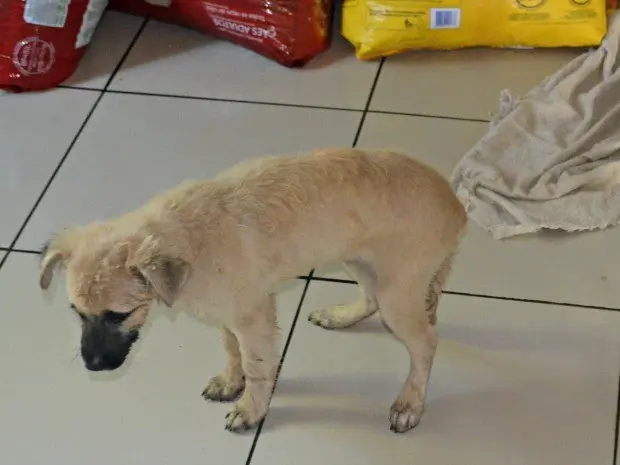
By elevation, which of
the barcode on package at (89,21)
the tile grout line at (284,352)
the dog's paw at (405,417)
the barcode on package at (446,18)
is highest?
the barcode on package at (446,18)

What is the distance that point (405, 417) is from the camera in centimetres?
158

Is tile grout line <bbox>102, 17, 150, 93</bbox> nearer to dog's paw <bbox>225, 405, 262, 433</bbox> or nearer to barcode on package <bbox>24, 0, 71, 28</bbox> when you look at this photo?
barcode on package <bbox>24, 0, 71, 28</bbox>

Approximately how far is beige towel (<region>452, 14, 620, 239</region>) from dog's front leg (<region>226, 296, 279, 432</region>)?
0.65 meters

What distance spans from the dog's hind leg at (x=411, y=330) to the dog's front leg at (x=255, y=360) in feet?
0.62

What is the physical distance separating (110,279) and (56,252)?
11 centimetres

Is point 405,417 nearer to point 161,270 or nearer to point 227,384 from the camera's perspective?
point 227,384

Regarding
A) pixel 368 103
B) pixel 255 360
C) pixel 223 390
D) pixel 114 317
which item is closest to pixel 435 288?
pixel 255 360

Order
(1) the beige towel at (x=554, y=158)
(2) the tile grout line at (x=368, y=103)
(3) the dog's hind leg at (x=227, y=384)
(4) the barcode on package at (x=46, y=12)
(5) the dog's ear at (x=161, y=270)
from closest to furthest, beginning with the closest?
(5) the dog's ear at (x=161, y=270), (3) the dog's hind leg at (x=227, y=384), (1) the beige towel at (x=554, y=158), (2) the tile grout line at (x=368, y=103), (4) the barcode on package at (x=46, y=12)

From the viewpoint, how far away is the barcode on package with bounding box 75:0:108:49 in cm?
236

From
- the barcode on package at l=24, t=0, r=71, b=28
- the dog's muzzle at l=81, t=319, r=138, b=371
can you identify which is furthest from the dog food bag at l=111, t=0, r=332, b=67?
the dog's muzzle at l=81, t=319, r=138, b=371

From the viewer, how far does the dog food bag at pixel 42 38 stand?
2.26m

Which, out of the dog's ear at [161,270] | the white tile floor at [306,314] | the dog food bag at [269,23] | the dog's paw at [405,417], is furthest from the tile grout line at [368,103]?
the dog's ear at [161,270]

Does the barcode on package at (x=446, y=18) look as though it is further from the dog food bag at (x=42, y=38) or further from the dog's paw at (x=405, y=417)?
the dog's paw at (x=405, y=417)

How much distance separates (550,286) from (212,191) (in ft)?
2.61
